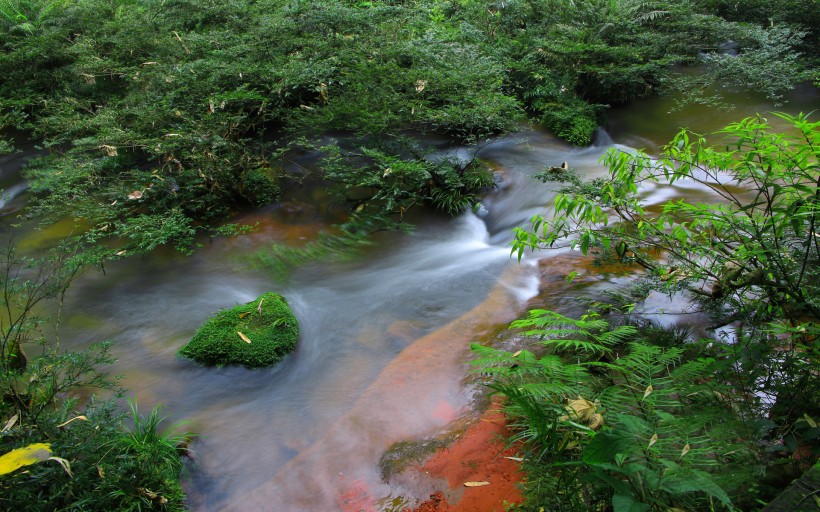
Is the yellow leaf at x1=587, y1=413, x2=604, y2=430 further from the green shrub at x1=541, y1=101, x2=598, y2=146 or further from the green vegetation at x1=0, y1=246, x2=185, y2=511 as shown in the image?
the green shrub at x1=541, y1=101, x2=598, y2=146

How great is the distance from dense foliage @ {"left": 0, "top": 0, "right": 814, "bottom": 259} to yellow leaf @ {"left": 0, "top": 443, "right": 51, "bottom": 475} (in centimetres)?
442

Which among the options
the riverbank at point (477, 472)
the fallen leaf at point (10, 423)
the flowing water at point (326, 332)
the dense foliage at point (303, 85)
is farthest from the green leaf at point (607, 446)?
the dense foliage at point (303, 85)

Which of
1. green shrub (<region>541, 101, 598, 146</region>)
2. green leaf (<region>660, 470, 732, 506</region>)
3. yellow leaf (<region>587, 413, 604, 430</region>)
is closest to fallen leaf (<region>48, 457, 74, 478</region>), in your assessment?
yellow leaf (<region>587, 413, 604, 430</region>)

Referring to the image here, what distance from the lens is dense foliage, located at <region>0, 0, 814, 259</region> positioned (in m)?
7.69

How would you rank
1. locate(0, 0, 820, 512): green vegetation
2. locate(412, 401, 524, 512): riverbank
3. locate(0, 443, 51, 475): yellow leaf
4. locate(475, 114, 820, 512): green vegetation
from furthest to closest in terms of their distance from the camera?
locate(412, 401, 524, 512): riverbank → locate(0, 0, 820, 512): green vegetation → locate(0, 443, 51, 475): yellow leaf → locate(475, 114, 820, 512): green vegetation

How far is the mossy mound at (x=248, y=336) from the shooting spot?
519cm

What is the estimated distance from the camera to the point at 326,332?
569cm

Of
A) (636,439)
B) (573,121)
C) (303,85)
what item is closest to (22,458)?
(636,439)

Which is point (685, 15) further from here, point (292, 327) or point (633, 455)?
point (633, 455)

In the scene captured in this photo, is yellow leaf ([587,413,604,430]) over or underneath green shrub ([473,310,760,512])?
underneath

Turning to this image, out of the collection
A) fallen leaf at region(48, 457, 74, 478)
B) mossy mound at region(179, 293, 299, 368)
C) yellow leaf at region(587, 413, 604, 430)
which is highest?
yellow leaf at region(587, 413, 604, 430)

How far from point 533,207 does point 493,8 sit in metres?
6.72

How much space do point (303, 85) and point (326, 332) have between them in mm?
5073

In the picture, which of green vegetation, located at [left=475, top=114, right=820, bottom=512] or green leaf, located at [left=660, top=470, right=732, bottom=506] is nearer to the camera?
green leaf, located at [left=660, top=470, right=732, bottom=506]
